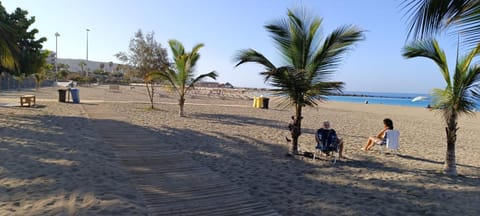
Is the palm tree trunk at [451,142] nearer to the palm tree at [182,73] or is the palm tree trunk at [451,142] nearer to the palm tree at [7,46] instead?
the palm tree at [182,73]

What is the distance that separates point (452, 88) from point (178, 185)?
16.7ft

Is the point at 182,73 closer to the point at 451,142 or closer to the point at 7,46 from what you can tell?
the point at 7,46

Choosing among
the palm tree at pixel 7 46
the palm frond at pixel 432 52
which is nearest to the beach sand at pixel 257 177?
the palm frond at pixel 432 52

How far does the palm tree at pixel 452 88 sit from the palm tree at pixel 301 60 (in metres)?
1.36

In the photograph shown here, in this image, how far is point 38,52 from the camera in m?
13.7

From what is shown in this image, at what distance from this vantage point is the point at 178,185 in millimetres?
4543

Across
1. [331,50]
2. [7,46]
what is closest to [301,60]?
[331,50]

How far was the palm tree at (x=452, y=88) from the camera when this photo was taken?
5.64 meters

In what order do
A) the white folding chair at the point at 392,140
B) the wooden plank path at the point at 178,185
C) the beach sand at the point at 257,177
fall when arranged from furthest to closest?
the white folding chair at the point at 392,140, the beach sand at the point at 257,177, the wooden plank path at the point at 178,185

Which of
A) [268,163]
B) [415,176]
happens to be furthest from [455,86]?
[268,163]

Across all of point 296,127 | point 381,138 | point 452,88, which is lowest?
point 381,138

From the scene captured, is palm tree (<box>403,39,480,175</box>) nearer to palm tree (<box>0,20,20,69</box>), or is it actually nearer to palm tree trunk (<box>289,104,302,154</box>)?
palm tree trunk (<box>289,104,302,154</box>)

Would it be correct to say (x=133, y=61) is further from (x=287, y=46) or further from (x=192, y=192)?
(x=192, y=192)

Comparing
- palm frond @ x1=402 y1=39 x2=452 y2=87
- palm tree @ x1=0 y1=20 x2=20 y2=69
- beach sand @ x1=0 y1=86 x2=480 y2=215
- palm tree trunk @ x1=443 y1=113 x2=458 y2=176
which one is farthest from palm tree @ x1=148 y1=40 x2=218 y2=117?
palm tree trunk @ x1=443 y1=113 x2=458 y2=176
